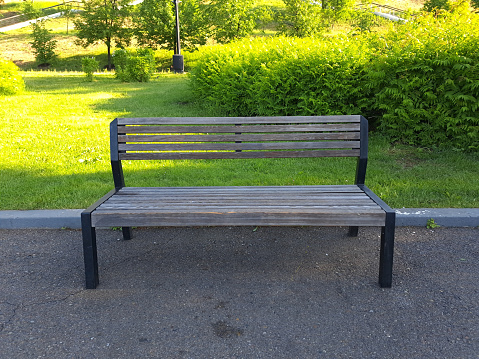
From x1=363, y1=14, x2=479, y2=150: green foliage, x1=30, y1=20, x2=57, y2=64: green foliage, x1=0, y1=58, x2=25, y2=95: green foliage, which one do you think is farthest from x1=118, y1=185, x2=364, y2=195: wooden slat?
x1=30, y1=20, x2=57, y2=64: green foliage

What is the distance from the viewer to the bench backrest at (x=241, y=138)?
12.0 ft

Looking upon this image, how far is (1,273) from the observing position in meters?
3.31

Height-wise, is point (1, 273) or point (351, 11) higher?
point (351, 11)

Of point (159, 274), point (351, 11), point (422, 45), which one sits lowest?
point (159, 274)

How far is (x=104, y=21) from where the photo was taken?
35688mm

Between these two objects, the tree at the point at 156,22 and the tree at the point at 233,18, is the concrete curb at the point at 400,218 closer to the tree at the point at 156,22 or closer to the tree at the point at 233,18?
the tree at the point at 233,18

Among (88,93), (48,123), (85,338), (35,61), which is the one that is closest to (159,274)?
(85,338)

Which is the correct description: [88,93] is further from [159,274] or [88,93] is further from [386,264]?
[386,264]

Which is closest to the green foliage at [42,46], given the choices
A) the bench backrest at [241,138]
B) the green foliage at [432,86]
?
the green foliage at [432,86]

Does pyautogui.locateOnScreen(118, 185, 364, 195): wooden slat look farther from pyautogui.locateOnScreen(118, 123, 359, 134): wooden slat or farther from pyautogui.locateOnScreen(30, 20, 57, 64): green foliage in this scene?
pyautogui.locateOnScreen(30, 20, 57, 64): green foliage

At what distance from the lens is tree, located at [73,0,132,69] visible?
34906mm

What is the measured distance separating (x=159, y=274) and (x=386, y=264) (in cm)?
163

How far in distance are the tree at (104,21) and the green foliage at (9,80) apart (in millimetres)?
23137

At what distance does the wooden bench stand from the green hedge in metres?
2.92
